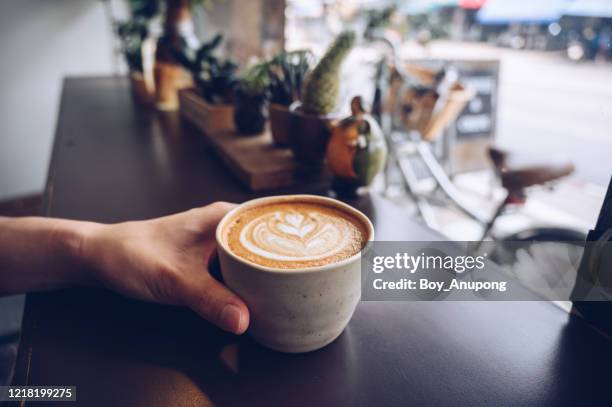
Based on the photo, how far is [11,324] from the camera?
138 cm

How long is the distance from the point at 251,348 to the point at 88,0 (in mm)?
3987

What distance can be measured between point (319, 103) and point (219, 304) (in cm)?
67

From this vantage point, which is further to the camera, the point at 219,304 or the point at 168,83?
the point at 168,83

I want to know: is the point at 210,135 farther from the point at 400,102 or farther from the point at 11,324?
the point at 400,102

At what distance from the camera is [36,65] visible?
339cm

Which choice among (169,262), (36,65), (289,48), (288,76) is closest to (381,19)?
(289,48)

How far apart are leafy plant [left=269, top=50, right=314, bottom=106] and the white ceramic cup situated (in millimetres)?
748

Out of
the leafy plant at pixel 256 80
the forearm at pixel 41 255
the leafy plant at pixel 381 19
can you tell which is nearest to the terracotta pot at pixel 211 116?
the leafy plant at pixel 256 80

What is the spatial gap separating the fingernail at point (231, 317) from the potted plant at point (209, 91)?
100cm

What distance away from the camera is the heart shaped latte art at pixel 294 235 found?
1.78ft

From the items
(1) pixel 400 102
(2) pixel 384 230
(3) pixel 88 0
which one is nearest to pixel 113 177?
(2) pixel 384 230

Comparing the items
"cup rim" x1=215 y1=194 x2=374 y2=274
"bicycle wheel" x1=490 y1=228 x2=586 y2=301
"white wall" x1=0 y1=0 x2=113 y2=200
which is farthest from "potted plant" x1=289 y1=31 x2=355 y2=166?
"white wall" x1=0 y1=0 x2=113 y2=200

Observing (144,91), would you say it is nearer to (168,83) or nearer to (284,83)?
(168,83)

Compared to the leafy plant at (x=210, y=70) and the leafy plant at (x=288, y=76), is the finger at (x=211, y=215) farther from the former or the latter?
the leafy plant at (x=210, y=70)
